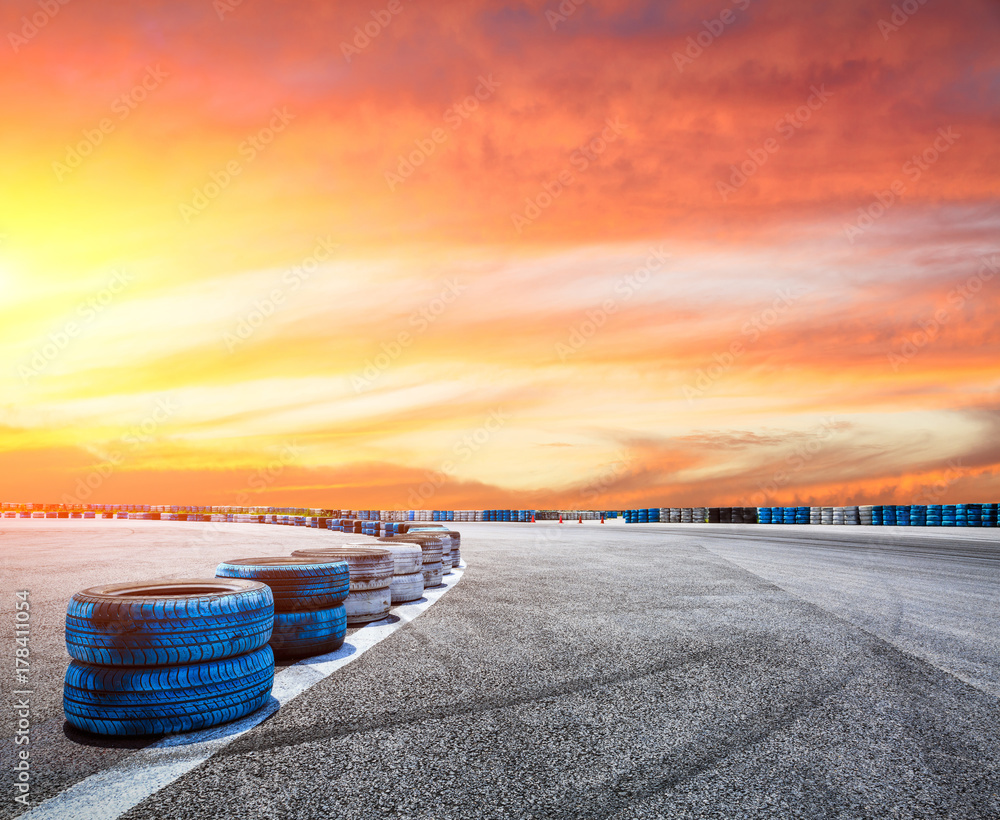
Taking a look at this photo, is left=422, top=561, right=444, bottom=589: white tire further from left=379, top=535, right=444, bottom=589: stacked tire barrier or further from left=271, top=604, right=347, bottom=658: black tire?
left=271, top=604, right=347, bottom=658: black tire

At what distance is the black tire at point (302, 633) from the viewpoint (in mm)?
6723

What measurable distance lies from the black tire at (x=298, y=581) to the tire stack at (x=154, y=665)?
1.70 metres

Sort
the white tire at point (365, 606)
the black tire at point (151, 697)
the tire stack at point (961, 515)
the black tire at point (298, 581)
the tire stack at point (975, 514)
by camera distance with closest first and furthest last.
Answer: the black tire at point (151, 697)
the black tire at point (298, 581)
the white tire at point (365, 606)
the tire stack at point (975, 514)
the tire stack at point (961, 515)

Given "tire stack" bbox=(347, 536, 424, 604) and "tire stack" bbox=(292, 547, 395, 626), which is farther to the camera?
"tire stack" bbox=(347, 536, 424, 604)

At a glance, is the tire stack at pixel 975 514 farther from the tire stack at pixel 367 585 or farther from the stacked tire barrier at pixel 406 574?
the tire stack at pixel 367 585

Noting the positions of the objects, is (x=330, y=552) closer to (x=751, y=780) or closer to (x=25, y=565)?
(x=751, y=780)

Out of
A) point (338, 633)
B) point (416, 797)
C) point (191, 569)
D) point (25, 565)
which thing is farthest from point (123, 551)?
point (416, 797)

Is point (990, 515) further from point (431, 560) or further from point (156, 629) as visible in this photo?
point (156, 629)

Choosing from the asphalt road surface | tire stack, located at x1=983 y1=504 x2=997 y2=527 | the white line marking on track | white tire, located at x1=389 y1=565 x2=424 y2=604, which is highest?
tire stack, located at x1=983 y1=504 x2=997 y2=527

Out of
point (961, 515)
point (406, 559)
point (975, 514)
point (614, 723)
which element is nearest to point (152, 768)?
point (614, 723)

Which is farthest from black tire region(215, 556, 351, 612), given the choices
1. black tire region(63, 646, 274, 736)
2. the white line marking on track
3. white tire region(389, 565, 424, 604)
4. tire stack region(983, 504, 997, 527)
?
tire stack region(983, 504, 997, 527)

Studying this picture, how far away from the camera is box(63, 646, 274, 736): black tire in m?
4.60

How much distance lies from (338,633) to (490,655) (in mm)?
1567

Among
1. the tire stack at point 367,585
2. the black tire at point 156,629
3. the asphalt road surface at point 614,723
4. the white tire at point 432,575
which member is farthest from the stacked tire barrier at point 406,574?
the black tire at point 156,629
